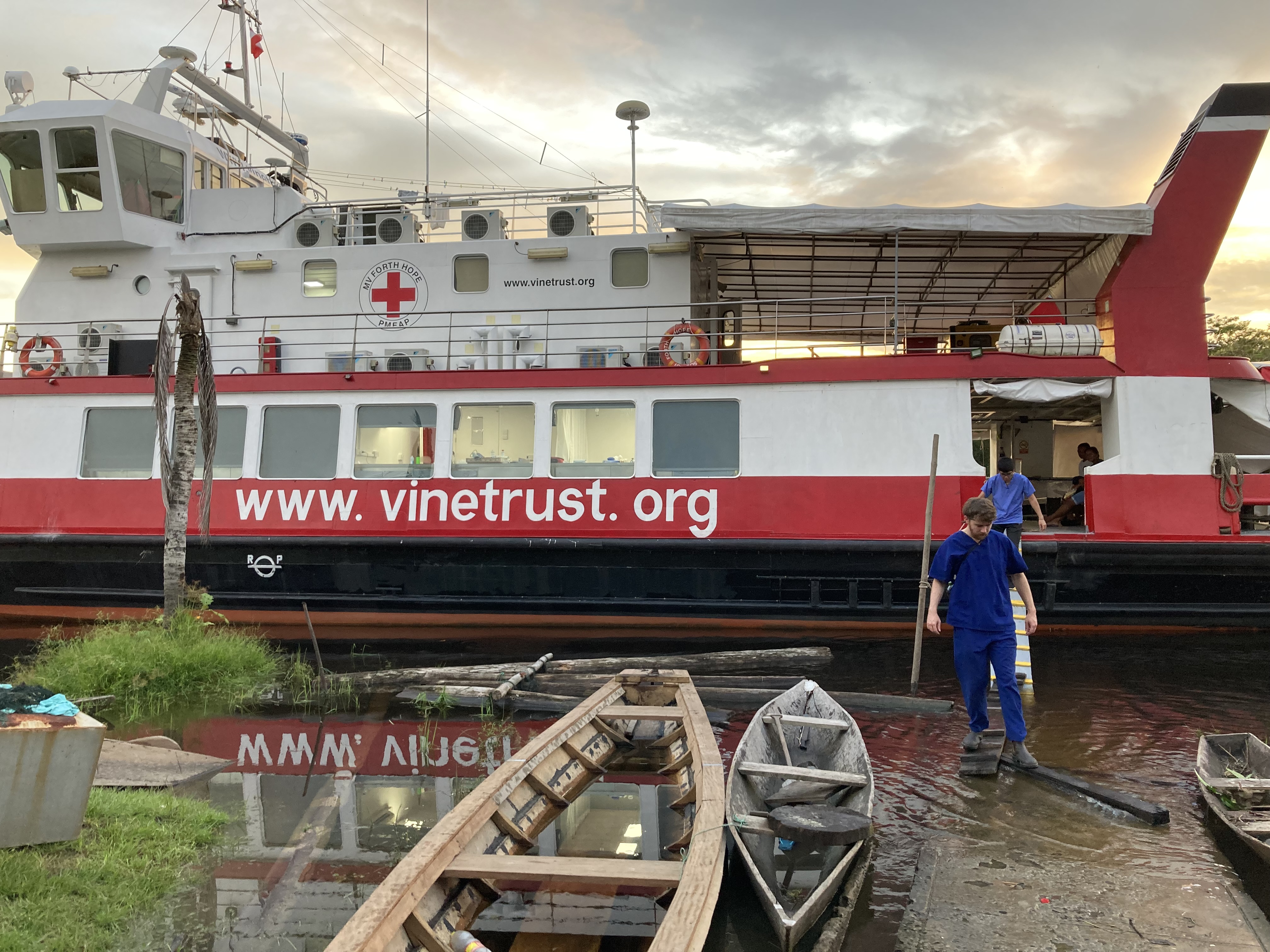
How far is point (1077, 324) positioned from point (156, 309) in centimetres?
1083

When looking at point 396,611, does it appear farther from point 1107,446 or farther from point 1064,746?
point 1107,446

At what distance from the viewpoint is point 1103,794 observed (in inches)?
182

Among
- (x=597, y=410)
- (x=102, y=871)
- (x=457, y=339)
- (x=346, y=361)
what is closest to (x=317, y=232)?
(x=346, y=361)

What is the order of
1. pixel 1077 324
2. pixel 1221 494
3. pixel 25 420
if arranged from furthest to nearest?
pixel 25 420, pixel 1077 324, pixel 1221 494

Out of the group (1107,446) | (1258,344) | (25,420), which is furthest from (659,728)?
(1258,344)

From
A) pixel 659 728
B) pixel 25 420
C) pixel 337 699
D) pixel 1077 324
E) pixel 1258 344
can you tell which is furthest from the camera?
pixel 1258 344

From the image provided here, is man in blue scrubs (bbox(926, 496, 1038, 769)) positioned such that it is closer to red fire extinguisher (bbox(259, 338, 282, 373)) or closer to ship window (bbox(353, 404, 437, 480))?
ship window (bbox(353, 404, 437, 480))

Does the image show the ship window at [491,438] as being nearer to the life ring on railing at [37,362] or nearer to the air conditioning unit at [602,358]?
the air conditioning unit at [602,358]

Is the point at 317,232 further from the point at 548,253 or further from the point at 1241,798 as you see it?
the point at 1241,798

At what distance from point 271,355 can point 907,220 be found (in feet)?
24.9

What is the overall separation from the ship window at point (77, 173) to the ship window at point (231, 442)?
3.68 metres

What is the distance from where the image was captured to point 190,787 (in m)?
4.97

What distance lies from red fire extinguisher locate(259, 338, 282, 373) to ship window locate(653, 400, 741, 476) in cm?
473

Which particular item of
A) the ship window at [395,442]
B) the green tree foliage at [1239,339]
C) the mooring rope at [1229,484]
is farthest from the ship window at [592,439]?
the green tree foliage at [1239,339]
